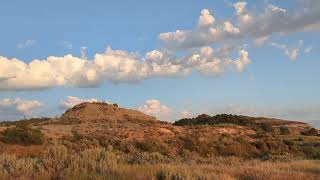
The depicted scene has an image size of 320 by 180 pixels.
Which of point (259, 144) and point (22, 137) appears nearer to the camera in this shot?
point (22, 137)

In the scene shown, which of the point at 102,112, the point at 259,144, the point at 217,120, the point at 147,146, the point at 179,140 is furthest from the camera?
the point at 102,112

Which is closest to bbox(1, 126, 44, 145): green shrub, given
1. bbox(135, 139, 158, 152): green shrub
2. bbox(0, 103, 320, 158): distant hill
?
bbox(0, 103, 320, 158): distant hill

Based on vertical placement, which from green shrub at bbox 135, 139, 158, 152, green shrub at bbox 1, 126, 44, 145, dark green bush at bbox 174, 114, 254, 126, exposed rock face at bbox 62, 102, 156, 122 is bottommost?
green shrub at bbox 135, 139, 158, 152

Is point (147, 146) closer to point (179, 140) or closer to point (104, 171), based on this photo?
point (179, 140)

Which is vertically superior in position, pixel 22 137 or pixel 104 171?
pixel 22 137

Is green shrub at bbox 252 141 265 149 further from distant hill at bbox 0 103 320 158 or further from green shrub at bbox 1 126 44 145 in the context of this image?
green shrub at bbox 1 126 44 145

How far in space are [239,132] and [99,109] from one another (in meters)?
29.1

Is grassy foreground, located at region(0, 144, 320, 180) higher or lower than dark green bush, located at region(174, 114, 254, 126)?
lower

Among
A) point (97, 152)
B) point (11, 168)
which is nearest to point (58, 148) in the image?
point (97, 152)

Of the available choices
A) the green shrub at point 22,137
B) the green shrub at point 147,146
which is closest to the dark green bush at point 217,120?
the green shrub at point 147,146

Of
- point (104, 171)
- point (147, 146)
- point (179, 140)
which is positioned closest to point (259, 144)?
point (179, 140)

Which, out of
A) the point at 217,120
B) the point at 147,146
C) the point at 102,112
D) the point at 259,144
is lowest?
the point at 147,146

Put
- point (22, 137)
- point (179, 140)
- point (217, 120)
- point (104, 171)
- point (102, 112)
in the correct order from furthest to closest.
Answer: point (102, 112)
point (217, 120)
point (179, 140)
point (22, 137)
point (104, 171)

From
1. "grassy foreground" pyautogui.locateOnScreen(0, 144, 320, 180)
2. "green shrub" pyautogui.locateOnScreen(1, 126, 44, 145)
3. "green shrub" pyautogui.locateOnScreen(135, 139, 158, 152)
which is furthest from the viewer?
"green shrub" pyautogui.locateOnScreen(135, 139, 158, 152)
